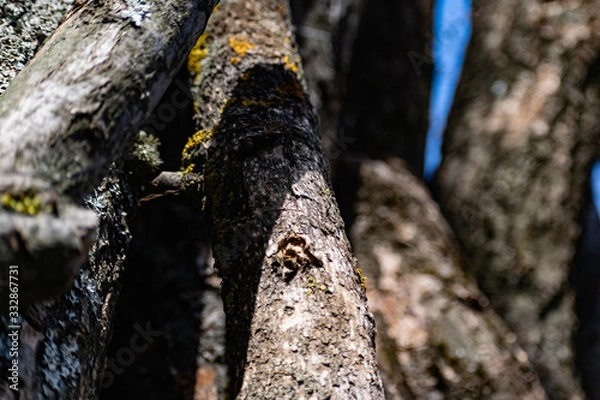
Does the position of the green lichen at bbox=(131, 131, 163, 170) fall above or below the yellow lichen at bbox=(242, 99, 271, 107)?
below

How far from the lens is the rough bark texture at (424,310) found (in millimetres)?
1440

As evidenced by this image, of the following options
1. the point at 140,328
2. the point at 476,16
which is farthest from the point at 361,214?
the point at 476,16

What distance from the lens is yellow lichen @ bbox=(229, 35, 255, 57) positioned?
1.12 metres

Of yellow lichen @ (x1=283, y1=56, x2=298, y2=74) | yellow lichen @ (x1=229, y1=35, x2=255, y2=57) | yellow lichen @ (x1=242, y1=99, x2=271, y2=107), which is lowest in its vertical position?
yellow lichen @ (x1=242, y1=99, x2=271, y2=107)

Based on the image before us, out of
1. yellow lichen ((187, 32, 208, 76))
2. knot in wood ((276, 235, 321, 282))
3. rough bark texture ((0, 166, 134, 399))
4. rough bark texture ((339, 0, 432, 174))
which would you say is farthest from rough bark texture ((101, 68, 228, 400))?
rough bark texture ((339, 0, 432, 174))

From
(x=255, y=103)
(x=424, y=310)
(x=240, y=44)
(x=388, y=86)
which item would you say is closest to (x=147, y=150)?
(x=255, y=103)

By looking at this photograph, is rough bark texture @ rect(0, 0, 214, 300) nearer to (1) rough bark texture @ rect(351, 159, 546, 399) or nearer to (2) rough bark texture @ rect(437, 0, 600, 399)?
(1) rough bark texture @ rect(351, 159, 546, 399)

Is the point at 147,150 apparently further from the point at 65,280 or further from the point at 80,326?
the point at 65,280

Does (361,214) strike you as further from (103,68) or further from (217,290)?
(103,68)

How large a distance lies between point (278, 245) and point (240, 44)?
459 mm

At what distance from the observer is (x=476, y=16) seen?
2.14 meters

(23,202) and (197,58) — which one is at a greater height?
(197,58)

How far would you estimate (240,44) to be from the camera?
1131mm

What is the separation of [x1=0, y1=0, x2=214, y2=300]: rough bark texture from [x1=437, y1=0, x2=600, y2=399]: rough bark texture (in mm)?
1347
